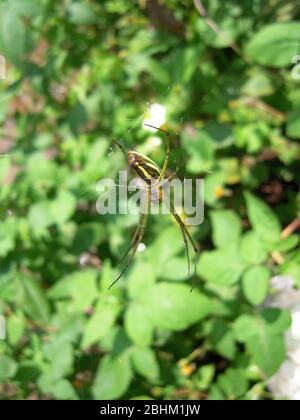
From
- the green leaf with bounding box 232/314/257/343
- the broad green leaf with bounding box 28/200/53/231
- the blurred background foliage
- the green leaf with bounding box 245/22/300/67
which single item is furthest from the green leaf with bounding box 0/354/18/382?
the green leaf with bounding box 245/22/300/67

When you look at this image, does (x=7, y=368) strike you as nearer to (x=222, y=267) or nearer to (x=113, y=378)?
(x=113, y=378)

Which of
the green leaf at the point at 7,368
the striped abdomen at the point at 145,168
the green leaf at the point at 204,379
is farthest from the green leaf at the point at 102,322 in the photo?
the striped abdomen at the point at 145,168

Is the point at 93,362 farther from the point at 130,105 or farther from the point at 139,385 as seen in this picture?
the point at 130,105

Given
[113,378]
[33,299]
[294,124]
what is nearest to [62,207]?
[33,299]

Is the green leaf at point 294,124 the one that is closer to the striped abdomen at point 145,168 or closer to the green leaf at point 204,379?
the striped abdomen at point 145,168
